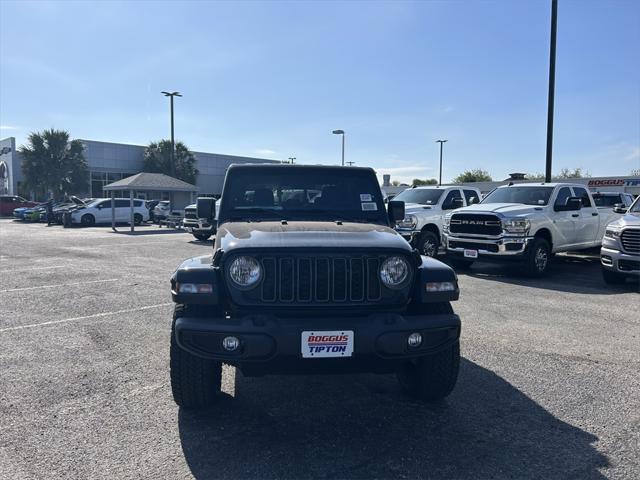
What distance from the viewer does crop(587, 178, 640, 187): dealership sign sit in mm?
35250

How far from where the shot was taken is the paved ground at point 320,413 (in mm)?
3121

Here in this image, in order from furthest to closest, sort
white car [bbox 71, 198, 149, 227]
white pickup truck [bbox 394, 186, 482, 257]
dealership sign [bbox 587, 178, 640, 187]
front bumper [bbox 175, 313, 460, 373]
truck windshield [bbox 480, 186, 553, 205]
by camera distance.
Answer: dealership sign [bbox 587, 178, 640, 187] < white car [bbox 71, 198, 149, 227] < white pickup truck [bbox 394, 186, 482, 257] < truck windshield [bbox 480, 186, 553, 205] < front bumper [bbox 175, 313, 460, 373]

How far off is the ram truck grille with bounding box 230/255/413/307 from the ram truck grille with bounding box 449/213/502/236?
772cm

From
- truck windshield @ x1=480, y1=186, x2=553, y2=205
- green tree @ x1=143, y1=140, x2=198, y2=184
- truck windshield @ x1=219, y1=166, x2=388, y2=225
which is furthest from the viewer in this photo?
green tree @ x1=143, y1=140, x2=198, y2=184

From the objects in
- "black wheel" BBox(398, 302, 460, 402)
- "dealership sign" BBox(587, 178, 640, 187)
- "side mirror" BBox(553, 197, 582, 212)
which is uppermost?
"dealership sign" BBox(587, 178, 640, 187)

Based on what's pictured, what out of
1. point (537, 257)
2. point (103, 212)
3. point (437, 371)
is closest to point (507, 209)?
point (537, 257)

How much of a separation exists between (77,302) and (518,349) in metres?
6.28

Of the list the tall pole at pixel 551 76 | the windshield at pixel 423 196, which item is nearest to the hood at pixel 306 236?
the windshield at pixel 423 196

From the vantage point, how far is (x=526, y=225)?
10367 mm

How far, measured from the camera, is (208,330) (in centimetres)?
321

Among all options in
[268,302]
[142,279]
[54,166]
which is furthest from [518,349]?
[54,166]

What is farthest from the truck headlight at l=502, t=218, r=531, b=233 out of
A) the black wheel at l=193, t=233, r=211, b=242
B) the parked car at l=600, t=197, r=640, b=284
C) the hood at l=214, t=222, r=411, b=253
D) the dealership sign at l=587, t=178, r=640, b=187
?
the dealership sign at l=587, t=178, r=640, b=187

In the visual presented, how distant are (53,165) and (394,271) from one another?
4252 cm

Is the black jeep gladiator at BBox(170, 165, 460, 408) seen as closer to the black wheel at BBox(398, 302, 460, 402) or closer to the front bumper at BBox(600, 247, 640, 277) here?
the black wheel at BBox(398, 302, 460, 402)
